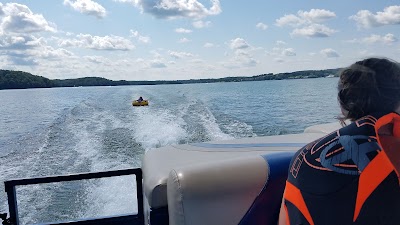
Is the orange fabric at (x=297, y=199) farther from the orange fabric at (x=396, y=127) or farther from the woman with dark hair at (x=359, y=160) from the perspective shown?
the orange fabric at (x=396, y=127)

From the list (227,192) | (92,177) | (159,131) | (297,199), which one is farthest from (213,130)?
(297,199)

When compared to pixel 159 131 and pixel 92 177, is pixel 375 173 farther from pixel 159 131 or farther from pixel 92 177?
pixel 159 131

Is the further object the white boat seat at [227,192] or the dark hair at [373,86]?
the white boat seat at [227,192]

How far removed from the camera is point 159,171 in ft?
5.96

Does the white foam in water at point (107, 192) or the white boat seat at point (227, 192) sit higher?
the white boat seat at point (227, 192)

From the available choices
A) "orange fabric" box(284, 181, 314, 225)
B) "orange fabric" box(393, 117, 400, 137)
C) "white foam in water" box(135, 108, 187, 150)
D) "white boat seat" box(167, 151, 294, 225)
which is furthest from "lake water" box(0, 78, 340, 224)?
"orange fabric" box(393, 117, 400, 137)

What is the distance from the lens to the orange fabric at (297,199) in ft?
3.68

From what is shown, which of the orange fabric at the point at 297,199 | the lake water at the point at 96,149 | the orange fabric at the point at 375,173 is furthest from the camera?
the lake water at the point at 96,149

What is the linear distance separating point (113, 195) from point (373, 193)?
196 inches

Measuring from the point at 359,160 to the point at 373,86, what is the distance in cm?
21

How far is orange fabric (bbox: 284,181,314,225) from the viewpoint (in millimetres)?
1121

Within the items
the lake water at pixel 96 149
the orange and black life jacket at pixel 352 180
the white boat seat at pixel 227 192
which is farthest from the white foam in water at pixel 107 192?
the orange and black life jacket at pixel 352 180

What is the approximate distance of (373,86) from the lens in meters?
1.04

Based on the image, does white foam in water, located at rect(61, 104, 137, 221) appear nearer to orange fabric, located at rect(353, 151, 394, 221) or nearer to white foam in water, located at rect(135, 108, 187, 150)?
white foam in water, located at rect(135, 108, 187, 150)
